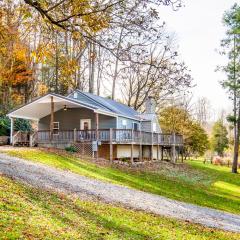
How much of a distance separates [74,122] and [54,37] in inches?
962

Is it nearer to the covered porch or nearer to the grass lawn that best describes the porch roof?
the covered porch

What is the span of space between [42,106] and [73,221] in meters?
24.9

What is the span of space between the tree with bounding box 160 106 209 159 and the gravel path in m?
36.2

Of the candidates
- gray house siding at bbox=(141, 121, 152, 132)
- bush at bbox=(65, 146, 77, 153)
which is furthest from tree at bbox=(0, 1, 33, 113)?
bush at bbox=(65, 146, 77, 153)

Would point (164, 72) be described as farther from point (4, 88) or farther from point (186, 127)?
point (186, 127)

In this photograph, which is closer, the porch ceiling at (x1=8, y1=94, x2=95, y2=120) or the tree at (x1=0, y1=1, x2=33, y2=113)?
the porch ceiling at (x1=8, y1=94, x2=95, y2=120)

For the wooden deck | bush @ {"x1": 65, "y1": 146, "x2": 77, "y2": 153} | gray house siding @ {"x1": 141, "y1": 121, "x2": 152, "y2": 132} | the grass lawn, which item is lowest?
the grass lawn

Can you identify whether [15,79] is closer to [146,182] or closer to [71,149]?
[71,149]

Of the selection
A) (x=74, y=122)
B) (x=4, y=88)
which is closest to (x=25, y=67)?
(x=4, y=88)

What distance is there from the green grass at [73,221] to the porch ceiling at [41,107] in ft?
59.8

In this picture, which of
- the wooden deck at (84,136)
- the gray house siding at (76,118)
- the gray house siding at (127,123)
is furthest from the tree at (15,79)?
the gray house siding at (127,123)

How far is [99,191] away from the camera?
14945 mm

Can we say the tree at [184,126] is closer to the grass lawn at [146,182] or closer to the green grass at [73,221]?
the grass lawn at [146,182]

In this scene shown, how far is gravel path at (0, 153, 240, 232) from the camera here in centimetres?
1329
